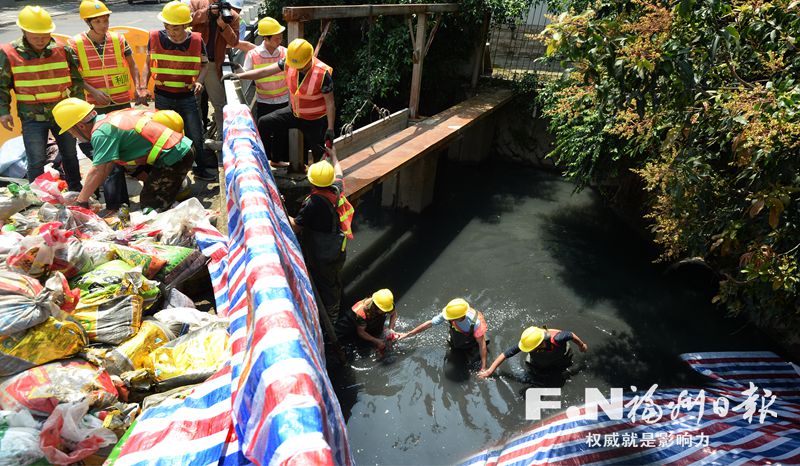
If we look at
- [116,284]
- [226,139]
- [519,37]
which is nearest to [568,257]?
[226,139]

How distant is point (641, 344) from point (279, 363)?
5.73 metres

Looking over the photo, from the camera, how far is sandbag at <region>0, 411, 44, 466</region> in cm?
203

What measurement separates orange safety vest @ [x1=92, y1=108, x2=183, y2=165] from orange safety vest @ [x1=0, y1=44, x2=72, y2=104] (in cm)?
65

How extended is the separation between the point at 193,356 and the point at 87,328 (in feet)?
2.08

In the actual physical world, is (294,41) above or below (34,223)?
above

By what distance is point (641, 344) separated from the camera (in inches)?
246

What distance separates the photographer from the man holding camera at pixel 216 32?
5.68 meters

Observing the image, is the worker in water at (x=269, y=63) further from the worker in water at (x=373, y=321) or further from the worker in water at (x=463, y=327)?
the worker in water at (x=463, y=327)

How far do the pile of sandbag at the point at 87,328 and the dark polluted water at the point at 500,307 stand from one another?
7.78ft

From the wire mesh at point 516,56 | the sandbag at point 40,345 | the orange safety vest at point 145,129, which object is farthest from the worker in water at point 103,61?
the wire mesh at point 516,56

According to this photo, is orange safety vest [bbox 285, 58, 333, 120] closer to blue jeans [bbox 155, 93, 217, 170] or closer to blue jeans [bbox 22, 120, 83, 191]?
blue jeans [bbox 155, 93, 217, 170]

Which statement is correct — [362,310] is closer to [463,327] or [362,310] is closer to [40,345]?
[463,327]

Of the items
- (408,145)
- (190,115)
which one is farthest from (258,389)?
(408,145)

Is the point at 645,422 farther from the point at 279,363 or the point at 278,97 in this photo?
the point at 278,97
